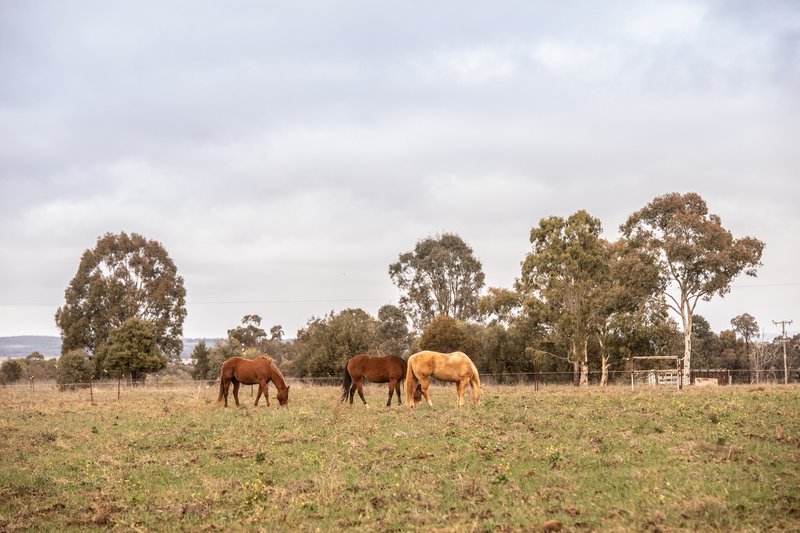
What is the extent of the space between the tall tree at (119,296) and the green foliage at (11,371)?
75.9ft

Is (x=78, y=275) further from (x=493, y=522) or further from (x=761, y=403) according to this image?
(x=493, y=522)

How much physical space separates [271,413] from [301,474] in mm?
10687

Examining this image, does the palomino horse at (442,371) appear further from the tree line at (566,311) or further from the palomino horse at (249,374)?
the tree line at (566,311)

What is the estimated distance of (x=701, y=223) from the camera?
47312 mm

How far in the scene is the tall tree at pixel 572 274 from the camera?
49.0 m

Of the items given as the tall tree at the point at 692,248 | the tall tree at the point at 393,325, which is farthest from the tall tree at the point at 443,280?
the tall tree at the point at 692,248

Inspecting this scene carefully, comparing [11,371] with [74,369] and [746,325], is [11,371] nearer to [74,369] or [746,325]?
[74,369]

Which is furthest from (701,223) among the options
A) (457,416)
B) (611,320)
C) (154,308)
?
(154,308)

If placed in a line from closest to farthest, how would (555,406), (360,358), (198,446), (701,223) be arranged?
(198,446) → (555,406) → (360,358) → (701,223)

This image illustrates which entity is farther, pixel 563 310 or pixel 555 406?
pixel 563 310

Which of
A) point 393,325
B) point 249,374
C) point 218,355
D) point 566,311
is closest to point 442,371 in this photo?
point 249,374

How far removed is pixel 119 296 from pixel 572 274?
4528 cm

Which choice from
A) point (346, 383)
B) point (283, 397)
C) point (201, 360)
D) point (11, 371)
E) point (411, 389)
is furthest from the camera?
point (11, 371)

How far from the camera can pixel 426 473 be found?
11.9 meters
